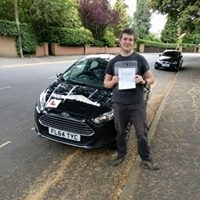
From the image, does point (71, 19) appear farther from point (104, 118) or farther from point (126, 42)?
point (126, 42)

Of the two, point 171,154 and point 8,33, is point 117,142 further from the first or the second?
point 8,33

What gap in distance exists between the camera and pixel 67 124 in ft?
16.3

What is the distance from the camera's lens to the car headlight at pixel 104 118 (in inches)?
193

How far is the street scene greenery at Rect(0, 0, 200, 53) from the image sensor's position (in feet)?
69.2

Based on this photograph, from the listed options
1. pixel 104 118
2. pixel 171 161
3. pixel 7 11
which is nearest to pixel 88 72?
pixel 104 118

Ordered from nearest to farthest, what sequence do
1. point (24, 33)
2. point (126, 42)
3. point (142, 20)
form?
point (126, 42)
point (24, 33)
point (142, 20)

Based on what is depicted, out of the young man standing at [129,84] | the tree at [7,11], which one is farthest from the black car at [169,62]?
the young man standing at [129,84]

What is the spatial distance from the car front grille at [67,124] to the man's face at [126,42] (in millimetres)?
1324

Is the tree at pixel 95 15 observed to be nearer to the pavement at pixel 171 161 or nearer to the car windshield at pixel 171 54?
the car windshield at pixel 171 54

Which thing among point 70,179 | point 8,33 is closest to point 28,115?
Result: point 70,179

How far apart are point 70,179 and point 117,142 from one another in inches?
35.6

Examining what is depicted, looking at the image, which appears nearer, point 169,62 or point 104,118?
point 104,118

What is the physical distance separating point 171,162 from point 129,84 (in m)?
1.53

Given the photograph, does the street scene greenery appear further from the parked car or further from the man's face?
the man's face
